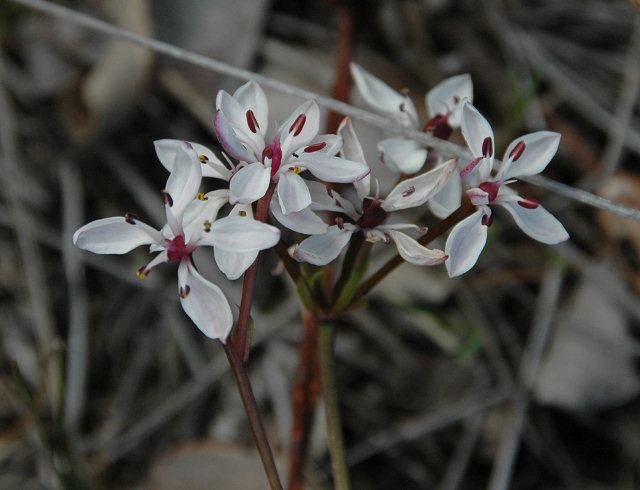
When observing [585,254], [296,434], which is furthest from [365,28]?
[296,434]

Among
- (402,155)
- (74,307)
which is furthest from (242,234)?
(74,307)

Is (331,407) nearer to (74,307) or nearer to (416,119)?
(416,119)

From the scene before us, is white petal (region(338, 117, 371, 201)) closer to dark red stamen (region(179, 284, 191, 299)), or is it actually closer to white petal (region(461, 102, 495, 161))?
white petal (region(461, 102, 495, 161))

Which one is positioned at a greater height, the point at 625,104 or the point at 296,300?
the point at 625,104

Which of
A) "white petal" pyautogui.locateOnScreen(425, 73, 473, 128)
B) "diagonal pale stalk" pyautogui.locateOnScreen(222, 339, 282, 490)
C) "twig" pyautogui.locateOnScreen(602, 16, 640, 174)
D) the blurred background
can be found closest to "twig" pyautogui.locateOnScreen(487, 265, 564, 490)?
the blurred background

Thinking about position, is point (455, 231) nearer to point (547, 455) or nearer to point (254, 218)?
point (254, 218)
